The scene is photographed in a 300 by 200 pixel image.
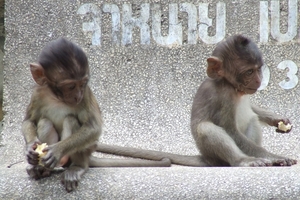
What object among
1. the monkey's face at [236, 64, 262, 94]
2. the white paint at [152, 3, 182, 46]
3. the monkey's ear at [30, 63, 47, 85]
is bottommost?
the monkey's face at [236, 64, 262, 94]

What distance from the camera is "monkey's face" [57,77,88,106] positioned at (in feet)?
16.4

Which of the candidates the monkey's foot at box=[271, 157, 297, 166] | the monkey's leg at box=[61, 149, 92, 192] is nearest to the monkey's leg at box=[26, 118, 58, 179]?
the monkey's leg at box=[61, 149, 92, 192]

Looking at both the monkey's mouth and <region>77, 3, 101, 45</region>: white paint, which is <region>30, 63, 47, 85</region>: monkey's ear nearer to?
the monkey's mouth

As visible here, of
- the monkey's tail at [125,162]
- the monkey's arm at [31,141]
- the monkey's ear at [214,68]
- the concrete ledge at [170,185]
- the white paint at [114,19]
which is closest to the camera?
the concrete ledge at [170,185]

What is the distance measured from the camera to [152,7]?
23.8ft

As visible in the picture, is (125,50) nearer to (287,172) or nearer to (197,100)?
(197,100)

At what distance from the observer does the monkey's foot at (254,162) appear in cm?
546

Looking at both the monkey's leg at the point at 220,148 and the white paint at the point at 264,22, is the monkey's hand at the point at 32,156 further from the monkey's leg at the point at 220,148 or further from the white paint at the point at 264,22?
the white paint at the point at 264,22

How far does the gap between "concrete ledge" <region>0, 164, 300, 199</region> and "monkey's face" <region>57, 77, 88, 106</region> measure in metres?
0.56

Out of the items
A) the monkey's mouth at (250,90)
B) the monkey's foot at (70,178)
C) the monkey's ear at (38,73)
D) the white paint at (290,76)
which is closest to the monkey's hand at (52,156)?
the monkey's foot at (70,178)

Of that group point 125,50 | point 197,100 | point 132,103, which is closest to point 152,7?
point 125,50

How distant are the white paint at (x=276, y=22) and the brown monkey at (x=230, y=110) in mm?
1285

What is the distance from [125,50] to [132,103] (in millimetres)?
566

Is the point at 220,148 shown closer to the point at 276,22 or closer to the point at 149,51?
the point at 149,51
